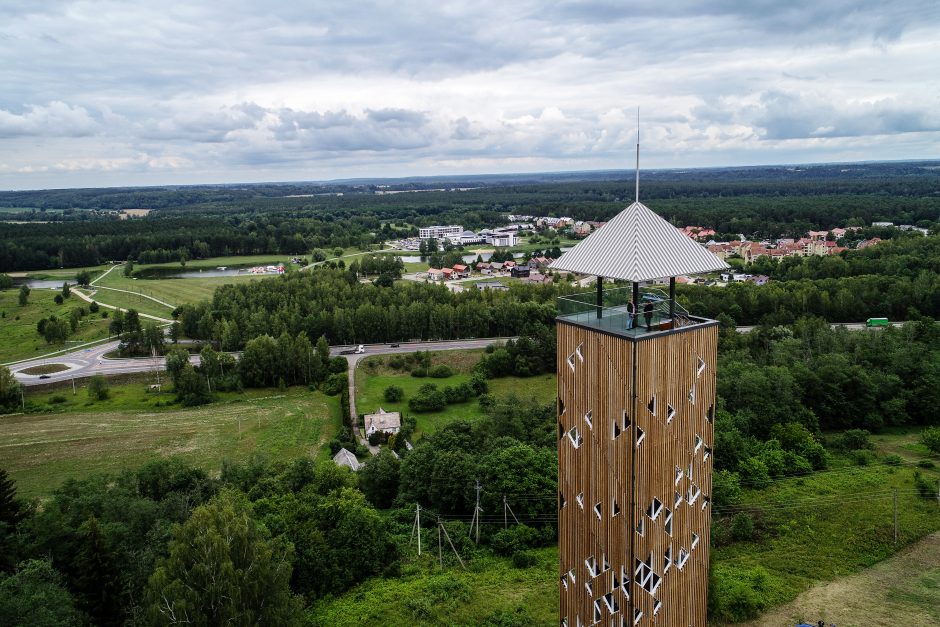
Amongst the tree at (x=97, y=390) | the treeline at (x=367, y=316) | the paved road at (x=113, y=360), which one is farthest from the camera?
the treeline at (x=367, y=316)

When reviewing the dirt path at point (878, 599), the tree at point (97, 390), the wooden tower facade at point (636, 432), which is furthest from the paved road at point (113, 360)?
the wooden tower facade at point (636, 432)

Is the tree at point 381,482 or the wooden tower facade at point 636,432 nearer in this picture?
the wooden tower facade at point 636,432

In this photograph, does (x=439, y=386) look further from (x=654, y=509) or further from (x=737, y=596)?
(x=654, y=509)

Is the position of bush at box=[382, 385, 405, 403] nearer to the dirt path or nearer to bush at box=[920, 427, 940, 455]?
the dirt path

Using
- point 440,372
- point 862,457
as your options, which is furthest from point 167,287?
point 862,457

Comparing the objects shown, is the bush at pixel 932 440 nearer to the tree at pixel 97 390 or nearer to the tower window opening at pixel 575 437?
the tower window opening at pixel 575 437
